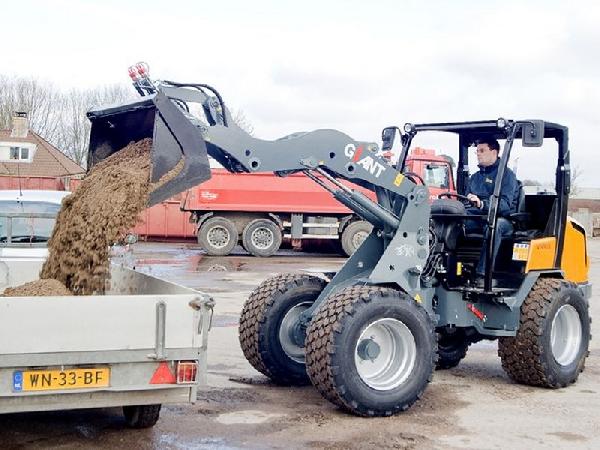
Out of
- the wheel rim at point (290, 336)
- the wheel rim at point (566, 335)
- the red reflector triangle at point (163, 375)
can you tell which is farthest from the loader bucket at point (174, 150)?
the wheel rim at point (566, 335)

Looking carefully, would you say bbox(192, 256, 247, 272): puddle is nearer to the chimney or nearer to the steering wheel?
the steering wheel

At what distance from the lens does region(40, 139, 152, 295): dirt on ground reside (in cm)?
626

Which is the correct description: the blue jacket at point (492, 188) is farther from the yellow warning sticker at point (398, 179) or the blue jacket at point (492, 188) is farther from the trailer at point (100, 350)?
the trailer at point (100, 350)

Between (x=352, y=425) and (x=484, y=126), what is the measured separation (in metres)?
3.20

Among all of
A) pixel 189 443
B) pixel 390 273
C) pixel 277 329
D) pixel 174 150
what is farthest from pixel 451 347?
pixel 174 150

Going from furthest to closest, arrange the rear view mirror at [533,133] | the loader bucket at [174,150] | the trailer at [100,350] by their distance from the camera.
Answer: the rear view mirror at [533,133], the loader bucket at [174,150], the trailer at [100,350]

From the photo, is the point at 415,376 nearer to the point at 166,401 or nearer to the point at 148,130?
the point at 166,401

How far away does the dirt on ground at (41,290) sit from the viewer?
6184 mm

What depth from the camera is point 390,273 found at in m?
7.18

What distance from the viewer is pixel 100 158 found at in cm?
734

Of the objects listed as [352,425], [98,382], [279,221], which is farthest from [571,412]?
[279,221]

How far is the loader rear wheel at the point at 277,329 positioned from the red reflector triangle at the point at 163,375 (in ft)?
7.16

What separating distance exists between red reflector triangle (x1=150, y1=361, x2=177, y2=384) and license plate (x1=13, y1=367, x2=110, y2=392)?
28 cm

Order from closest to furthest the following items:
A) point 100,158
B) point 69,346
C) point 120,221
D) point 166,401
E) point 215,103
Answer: point 69,346 < point 166,401 < point 120,221 < point 215,103 < point 100,158
